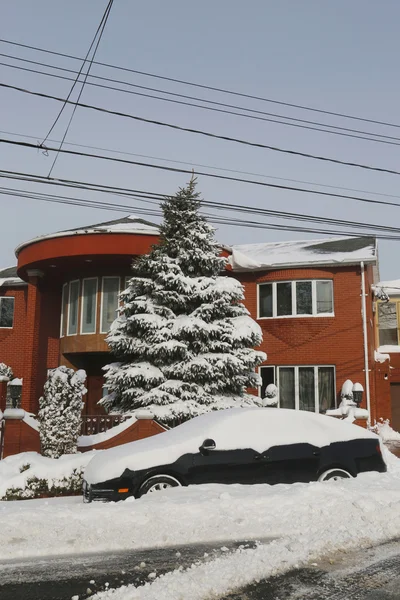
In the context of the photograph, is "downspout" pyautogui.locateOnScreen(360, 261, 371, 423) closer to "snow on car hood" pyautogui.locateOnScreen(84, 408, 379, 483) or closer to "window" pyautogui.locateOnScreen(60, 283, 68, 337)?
"snow on car hood" pyautogui.locateOnScreen(84, 408, 379, 483)

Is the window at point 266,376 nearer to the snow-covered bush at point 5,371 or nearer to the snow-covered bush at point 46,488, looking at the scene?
the snow-covered bush at point 5,371

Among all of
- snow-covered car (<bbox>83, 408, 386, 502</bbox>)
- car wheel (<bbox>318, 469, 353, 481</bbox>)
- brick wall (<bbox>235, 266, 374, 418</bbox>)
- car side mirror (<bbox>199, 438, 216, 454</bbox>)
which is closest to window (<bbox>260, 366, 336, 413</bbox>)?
brick wall (<bbox>235, 266, 374, 418</bbox>)

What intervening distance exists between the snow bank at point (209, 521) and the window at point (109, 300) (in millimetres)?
12437

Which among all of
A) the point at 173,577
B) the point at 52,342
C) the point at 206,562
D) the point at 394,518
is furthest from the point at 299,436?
the point at 52,342

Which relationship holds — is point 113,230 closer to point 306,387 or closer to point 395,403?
point 306,387

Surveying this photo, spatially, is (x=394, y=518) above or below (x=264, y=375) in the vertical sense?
below

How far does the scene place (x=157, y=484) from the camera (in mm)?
8281

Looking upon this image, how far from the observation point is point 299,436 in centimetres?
909

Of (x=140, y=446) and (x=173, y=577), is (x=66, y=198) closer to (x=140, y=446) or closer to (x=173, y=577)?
(x=140, y=446)

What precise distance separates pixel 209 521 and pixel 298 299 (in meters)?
14.8

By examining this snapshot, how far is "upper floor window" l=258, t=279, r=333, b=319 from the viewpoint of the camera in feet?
68.1

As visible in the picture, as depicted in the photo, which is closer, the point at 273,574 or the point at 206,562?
the point at 273,574

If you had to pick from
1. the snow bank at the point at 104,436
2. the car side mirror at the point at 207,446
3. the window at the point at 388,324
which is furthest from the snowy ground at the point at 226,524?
the window at the point at 388,324

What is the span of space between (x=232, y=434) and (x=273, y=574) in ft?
12.3
